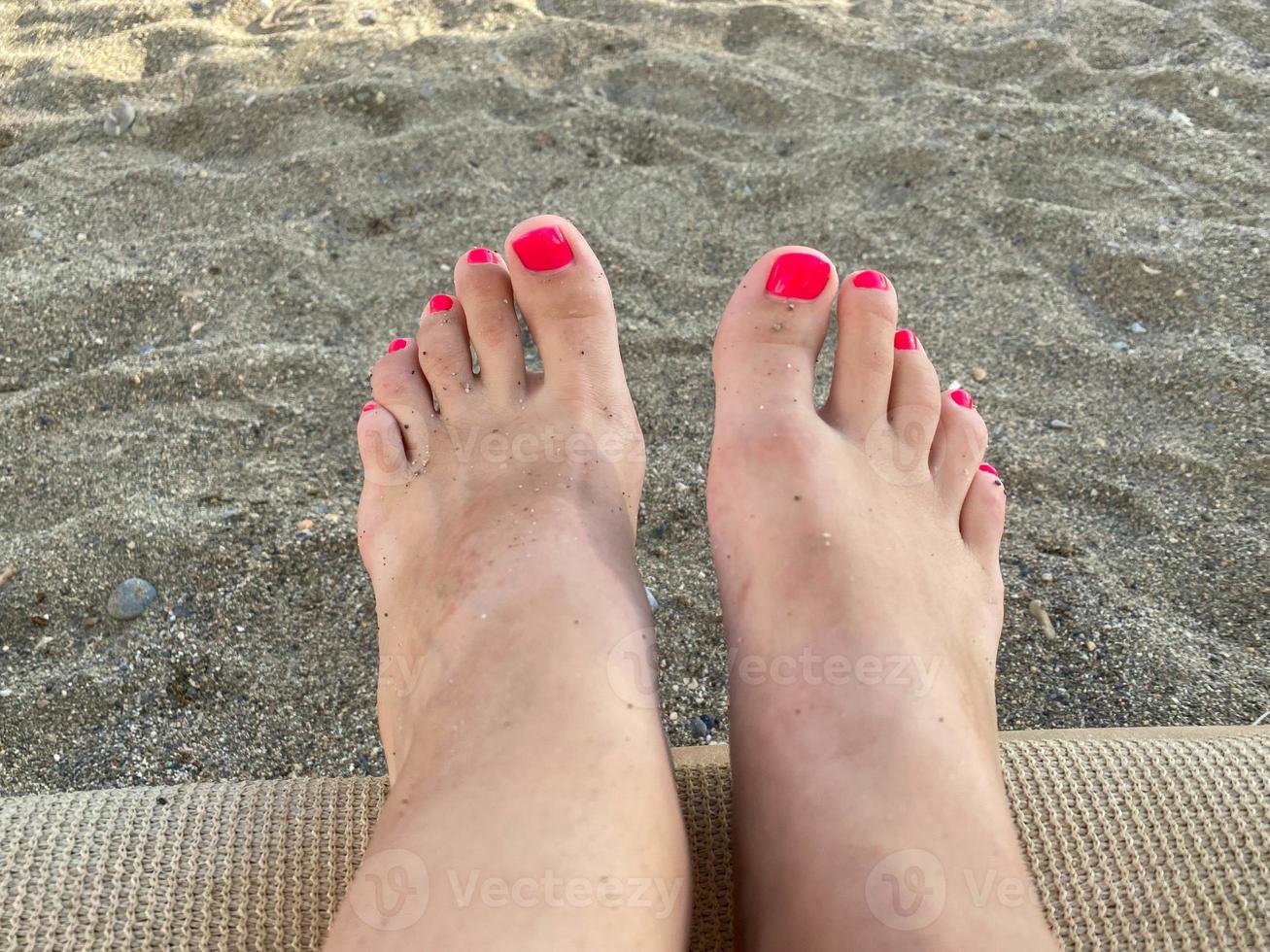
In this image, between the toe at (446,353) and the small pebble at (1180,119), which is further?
the small pebble at (1180,119)

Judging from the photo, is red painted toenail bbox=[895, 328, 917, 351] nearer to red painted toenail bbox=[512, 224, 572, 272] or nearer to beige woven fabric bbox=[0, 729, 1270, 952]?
red painted toenail bbox=[512, 224, 572, 272]

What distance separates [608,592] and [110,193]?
1.32 meters

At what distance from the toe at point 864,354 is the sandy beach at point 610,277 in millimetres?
233

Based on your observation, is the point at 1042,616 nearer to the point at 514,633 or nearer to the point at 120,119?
the point at 514,633

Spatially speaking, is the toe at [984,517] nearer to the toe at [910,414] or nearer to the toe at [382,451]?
the toe at [910,414]

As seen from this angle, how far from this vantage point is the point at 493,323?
127cm

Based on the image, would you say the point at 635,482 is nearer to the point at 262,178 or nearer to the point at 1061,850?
the point at 1061,850

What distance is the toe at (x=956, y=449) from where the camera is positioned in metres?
1.23

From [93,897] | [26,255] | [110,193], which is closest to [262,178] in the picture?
[110,193]

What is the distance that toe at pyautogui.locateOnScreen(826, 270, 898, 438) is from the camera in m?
1.23

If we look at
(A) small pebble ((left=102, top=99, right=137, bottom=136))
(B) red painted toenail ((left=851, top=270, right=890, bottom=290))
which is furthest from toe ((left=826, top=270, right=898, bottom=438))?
(A) small pebble ((left=102, top=99, right=137, bottom=136))

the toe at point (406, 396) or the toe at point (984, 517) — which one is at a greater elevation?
the toe at point (406, 396)

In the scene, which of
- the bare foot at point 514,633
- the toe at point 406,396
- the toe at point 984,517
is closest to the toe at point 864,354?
the toe at point 984,517

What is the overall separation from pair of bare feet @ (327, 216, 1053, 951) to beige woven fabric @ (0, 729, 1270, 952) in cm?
4
